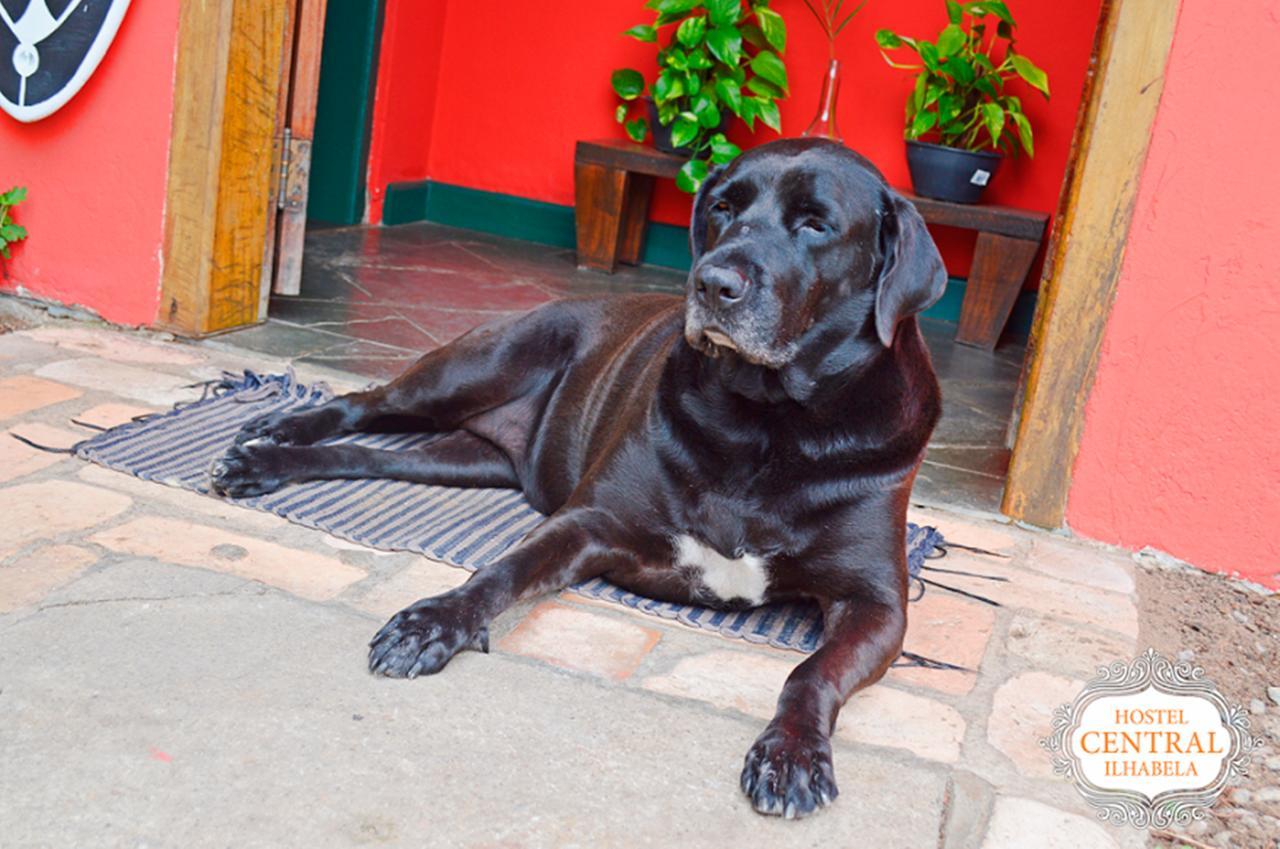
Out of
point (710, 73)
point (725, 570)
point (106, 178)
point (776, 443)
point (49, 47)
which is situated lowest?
point (725, 570)

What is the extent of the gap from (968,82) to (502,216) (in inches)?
104

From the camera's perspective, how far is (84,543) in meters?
2.34

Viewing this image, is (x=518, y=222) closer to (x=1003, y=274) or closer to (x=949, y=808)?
(x=1003, y=274)

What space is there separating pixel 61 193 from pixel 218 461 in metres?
1.75

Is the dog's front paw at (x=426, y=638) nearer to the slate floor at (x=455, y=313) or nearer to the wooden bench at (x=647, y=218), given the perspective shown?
the slate floor at (x=455, y=313)

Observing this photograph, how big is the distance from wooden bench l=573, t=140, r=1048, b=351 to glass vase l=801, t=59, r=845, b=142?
19.6 inches

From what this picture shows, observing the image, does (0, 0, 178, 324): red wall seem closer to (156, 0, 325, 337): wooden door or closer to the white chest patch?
(156, 0, 325, 337): wooden door

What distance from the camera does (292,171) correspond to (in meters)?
4.20

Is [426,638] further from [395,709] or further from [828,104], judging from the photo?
[828,104]

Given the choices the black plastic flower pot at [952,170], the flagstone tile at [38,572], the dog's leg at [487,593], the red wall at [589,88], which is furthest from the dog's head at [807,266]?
the red wall at [589,88]

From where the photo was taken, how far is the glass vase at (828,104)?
594cm

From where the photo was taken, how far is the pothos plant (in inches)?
230

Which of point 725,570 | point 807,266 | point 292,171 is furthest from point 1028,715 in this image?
point 292,171

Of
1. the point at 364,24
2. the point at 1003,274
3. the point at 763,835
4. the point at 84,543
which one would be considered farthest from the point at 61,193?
the point at 1003,274
